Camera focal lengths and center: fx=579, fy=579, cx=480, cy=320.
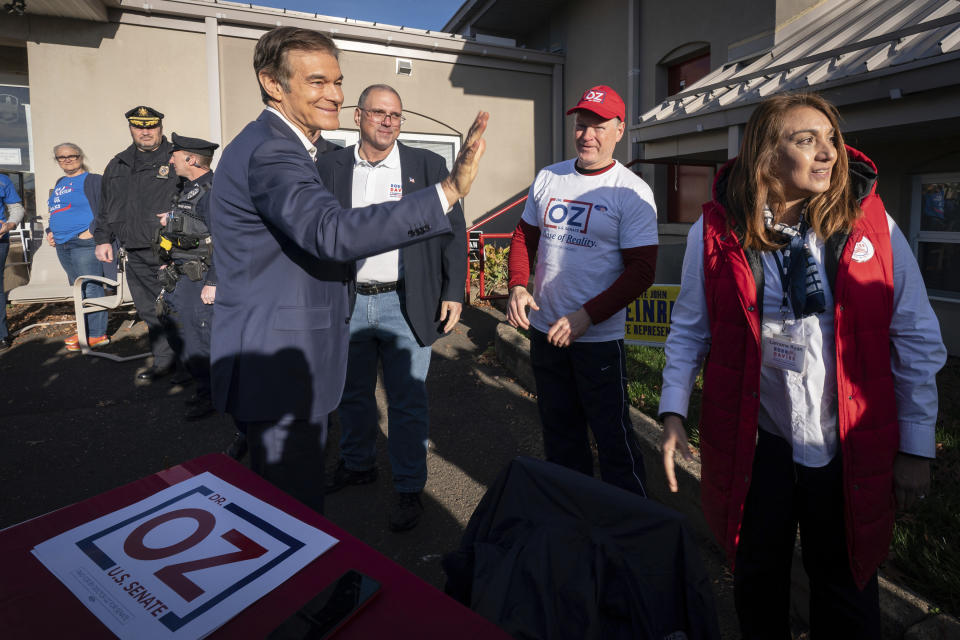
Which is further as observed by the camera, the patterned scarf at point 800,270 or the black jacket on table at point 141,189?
the black jacket on table at point 141,189

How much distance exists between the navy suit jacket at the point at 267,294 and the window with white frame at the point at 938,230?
622cm

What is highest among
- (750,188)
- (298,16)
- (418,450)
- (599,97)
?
(298,16)

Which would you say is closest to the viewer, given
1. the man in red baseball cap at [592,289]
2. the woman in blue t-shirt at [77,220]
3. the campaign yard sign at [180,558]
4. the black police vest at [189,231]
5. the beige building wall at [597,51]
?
the campaign yard sign at [180,558]

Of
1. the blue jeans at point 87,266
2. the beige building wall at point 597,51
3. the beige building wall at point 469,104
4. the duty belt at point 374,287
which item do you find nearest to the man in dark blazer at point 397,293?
the duty belt at point 374,287

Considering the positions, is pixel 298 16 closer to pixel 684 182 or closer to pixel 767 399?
pixel 684 182

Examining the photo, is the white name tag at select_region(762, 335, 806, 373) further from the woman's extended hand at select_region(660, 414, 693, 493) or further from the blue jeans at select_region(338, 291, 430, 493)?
the blue jeans at select_region(338, 291, 430, 493)

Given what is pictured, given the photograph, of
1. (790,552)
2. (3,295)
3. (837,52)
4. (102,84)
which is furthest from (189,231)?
(102,84)

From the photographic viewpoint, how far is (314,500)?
208cm

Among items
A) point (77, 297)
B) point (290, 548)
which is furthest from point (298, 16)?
point (290, 548)

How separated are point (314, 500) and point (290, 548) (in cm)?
107

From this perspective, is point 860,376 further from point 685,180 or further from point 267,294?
point 685,180

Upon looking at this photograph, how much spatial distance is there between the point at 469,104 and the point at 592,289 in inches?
357

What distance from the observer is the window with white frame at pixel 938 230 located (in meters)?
5.58

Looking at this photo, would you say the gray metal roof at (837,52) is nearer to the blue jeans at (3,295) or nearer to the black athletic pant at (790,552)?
the black athletic pant at (790,552)
